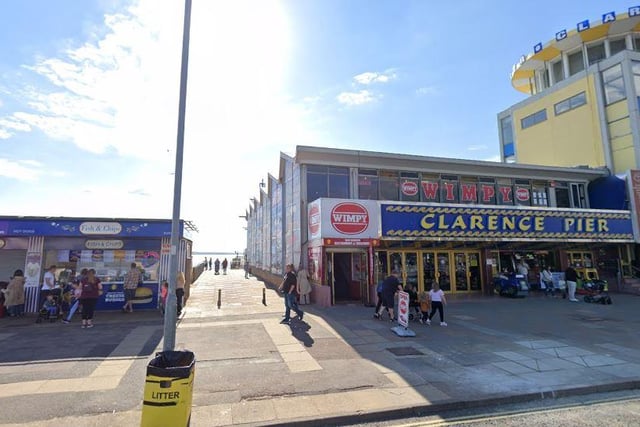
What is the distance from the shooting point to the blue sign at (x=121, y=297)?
1442 cm

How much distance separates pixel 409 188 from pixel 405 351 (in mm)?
13360

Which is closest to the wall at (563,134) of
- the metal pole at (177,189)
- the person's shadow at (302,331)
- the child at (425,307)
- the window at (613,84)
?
the window at (613,84)

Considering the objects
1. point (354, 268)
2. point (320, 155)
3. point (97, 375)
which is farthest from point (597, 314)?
point (97, 375)

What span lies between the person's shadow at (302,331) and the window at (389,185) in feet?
33.2

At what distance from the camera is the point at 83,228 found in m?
14.1

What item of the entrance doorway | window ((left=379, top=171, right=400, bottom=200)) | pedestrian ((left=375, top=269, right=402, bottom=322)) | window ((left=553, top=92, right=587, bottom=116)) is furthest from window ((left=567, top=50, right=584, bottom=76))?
pedestrian ((left=375, top=269, right=402, bottom=322))

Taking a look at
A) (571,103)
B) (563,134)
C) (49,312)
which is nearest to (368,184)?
(49,312)

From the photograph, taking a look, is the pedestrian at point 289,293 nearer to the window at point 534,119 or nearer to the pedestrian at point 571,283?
the pedestrian at point 571,283

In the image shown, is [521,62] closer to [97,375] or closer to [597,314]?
[597,314]

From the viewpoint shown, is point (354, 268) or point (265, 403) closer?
point (265, 403)

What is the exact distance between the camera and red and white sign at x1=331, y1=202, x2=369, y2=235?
53.1 feet

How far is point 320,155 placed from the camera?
60.7 ft

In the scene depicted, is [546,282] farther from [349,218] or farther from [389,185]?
[349,218]

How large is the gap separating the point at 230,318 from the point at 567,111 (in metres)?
30.2
